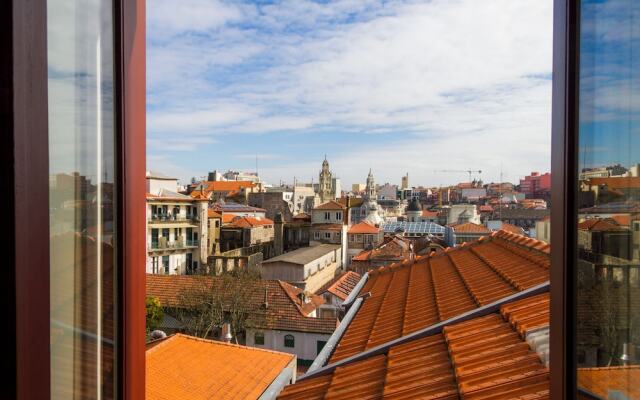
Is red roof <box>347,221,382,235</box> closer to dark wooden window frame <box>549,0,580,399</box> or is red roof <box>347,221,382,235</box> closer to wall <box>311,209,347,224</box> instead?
wall <box>311,209,347,224</box>

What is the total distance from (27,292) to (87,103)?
0.30 meters

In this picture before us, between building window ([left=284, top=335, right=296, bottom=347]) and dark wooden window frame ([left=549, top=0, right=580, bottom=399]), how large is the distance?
9.39m

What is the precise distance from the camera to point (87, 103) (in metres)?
0.70

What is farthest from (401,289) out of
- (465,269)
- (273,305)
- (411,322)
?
(273,305)

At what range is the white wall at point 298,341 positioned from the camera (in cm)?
933

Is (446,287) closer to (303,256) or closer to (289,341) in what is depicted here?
(289,341)

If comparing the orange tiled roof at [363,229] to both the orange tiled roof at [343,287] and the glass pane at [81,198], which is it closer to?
the orange tiled roof at [343,287]

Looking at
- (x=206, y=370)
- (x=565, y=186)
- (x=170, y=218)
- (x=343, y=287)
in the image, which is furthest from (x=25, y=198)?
(x=170, y=218)

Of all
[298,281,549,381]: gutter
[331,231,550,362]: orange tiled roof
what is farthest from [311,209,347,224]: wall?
[298,281,549,381]: gutter

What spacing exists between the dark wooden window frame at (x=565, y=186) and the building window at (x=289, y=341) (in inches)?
370

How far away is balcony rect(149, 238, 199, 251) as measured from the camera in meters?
15.4

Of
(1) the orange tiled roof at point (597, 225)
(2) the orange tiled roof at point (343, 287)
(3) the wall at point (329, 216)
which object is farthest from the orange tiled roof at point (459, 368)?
(3) the wall at point (329, 216)

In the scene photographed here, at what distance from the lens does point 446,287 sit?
248cm

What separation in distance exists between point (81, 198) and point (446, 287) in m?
2.13
